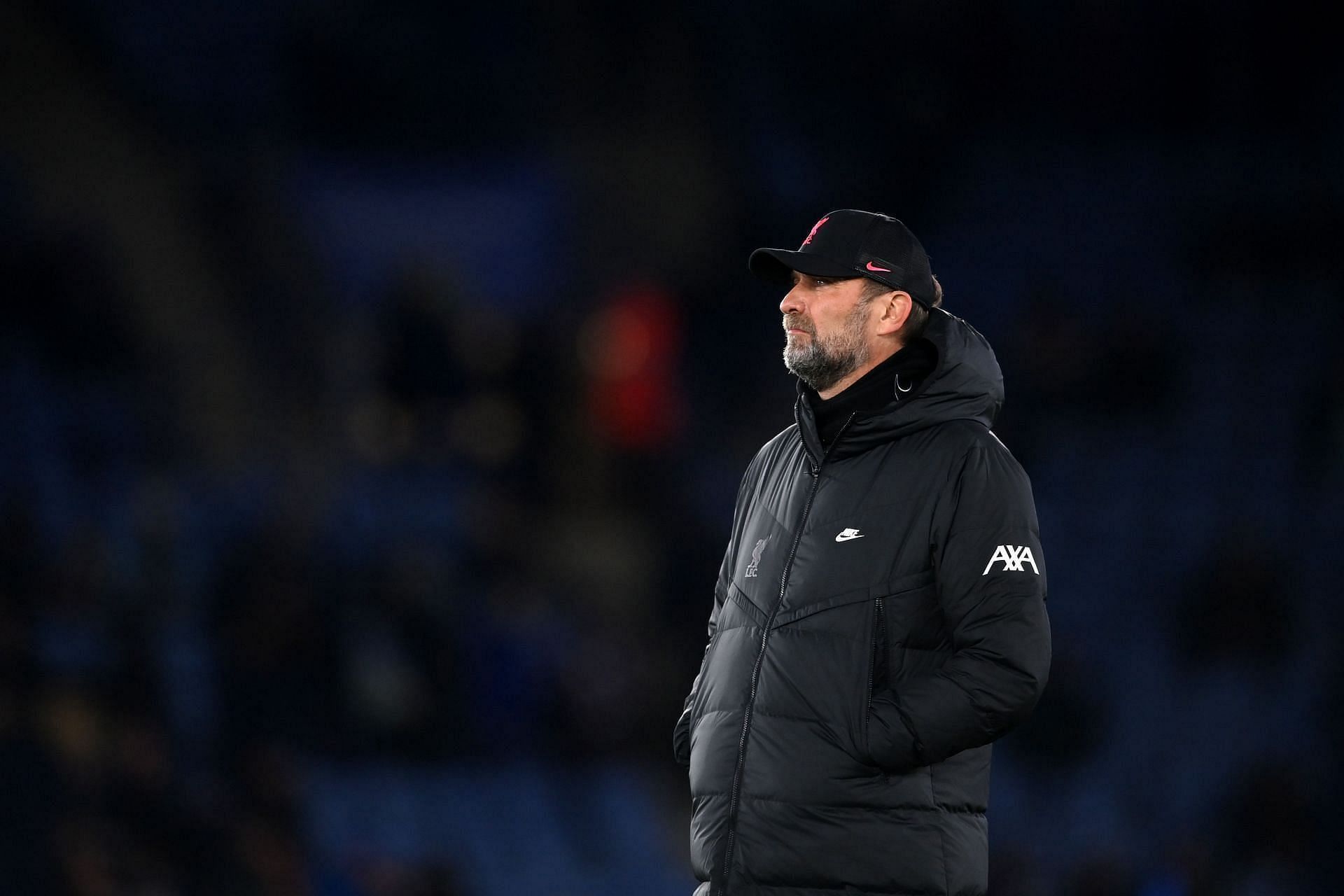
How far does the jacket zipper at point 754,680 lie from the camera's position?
203 centimetres

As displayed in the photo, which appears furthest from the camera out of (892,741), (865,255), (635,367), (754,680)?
(635,367)

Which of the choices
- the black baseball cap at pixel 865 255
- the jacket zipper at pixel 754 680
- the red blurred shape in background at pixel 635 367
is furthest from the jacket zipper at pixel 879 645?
the red blurred shape in background at pixel 635 367

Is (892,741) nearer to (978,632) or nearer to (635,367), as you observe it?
(978,632)

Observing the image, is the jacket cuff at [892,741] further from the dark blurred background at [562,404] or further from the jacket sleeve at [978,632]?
the dark blurred background at [562,404]

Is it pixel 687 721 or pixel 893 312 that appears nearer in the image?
pixel 893 312

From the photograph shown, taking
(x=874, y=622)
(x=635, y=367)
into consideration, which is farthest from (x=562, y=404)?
(x=874, y=622)

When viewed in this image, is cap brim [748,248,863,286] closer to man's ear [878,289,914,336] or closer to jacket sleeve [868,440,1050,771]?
man's ear [878,289,914,336]

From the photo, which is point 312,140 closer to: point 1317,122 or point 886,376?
point 1317,122

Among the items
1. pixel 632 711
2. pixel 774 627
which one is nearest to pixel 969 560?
pixel 774 627

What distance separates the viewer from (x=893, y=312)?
2205 millimetres

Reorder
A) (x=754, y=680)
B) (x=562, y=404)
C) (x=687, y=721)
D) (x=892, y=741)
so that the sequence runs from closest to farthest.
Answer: (x=892, y=741) < (x=754, y=680) < (x=687, y=721) < (x=562, y=404)

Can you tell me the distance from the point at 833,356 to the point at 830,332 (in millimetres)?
36

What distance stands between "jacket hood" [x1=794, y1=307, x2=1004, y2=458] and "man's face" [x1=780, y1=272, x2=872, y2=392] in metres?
0.09

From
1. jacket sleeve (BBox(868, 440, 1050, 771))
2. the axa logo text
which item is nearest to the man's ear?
jacket sleeve (BBox(868, 440, 1050, 771))
